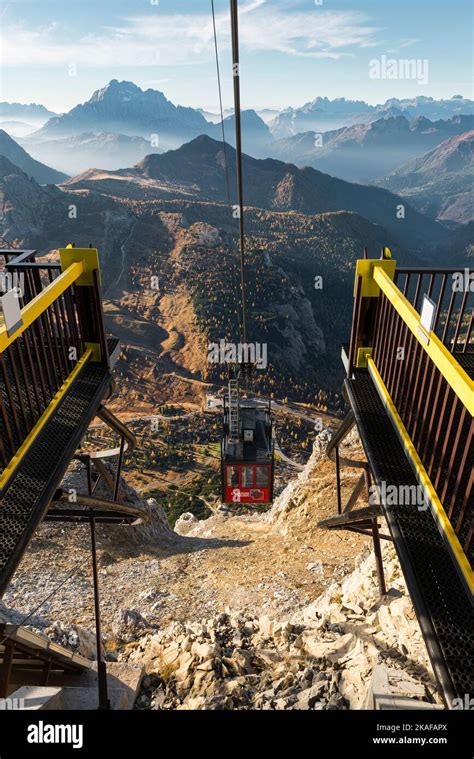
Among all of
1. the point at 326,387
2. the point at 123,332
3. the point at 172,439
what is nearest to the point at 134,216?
the point at 123,332

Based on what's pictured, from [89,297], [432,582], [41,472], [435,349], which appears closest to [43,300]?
[89,297]

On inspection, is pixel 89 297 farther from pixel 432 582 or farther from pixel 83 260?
pixel 432 582

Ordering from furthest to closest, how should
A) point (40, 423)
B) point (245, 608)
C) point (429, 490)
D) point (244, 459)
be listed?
point (245, 608) < point (244, 459) < point (40, 423) < point (429, 490)

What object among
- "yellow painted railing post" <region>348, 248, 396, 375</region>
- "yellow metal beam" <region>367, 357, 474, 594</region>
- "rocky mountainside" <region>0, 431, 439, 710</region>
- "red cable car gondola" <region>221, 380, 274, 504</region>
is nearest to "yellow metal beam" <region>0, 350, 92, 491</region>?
"yellow painted railing post" <region>348, 248, 396, 375</region>

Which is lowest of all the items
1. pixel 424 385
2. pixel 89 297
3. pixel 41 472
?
pixel 41 472

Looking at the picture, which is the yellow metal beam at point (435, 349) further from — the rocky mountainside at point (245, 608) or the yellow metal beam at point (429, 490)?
the rocky mountainside at point (245, 608)

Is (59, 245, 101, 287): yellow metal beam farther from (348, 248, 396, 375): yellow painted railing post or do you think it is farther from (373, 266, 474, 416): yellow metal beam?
(373, 266, 474, 416): yellow metal beam

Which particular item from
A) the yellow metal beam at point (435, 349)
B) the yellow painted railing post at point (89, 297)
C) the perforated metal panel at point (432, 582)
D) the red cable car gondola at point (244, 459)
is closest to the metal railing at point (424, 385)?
the yellow metal beam at point (435, 349)
